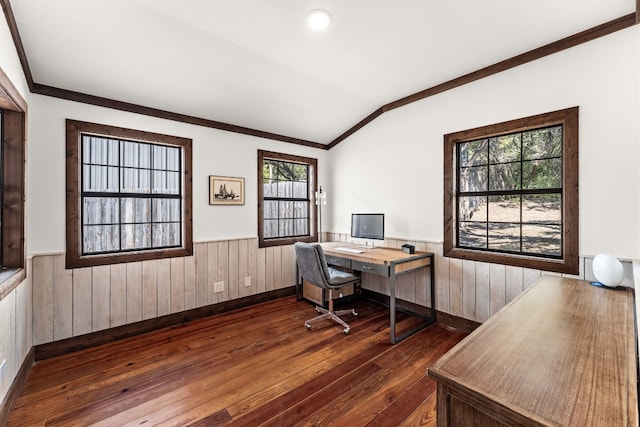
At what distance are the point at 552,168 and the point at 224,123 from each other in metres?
3.49

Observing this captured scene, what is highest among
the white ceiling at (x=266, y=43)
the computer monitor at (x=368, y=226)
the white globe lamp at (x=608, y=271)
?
the white ceiling at (x=266, y=43)

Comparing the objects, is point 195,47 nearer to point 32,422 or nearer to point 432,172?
point 432,172

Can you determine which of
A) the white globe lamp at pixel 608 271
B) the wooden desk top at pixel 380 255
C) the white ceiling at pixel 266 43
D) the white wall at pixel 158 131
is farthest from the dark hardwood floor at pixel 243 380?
the white ceiling at pixel 266 43

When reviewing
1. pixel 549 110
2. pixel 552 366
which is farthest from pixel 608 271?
pixel 552 366

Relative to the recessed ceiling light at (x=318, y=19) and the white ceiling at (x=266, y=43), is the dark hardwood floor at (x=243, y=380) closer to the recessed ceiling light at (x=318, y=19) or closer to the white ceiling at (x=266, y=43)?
the white ceiling at (x=266, y=43)

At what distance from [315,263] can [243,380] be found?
1.22m

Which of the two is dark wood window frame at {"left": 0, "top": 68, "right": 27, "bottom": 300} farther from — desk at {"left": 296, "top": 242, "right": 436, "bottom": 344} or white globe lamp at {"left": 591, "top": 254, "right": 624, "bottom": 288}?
white globe lamp at {"left": 591, "top": 254, "right": 624, "bottom": 288}

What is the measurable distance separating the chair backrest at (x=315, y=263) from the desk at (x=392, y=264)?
35cm

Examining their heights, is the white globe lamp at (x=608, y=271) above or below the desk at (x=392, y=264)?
above

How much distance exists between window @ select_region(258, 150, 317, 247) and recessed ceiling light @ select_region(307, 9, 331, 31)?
1984 mm

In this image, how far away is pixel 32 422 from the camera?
5.58ft

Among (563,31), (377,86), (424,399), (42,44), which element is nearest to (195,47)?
(42,44)

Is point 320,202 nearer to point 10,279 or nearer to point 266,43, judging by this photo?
point 266,43

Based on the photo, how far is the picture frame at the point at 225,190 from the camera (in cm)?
344
